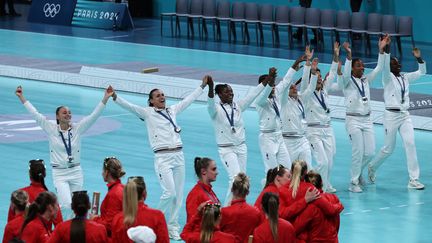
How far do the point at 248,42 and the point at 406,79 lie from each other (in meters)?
18.5

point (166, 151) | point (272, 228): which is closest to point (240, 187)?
point (272, 228)

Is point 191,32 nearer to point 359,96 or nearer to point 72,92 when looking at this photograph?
point 72,92

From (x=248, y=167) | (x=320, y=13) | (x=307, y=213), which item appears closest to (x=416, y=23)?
(x=320, y=13)

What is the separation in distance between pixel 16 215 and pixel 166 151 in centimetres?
388

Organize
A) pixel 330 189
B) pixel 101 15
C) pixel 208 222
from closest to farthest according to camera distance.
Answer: pixel 208 222 < pixel 330 189 < pixel 101 15

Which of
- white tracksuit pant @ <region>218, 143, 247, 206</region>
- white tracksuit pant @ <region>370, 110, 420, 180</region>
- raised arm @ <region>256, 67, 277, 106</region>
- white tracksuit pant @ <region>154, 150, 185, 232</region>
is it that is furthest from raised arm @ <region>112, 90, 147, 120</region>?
white tracksuit pant @ <region>370, 110, 420, 180</region>

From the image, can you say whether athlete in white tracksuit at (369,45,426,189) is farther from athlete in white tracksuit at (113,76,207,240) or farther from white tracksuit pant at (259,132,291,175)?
athlete in white tracksuit at (113,76,207,240)

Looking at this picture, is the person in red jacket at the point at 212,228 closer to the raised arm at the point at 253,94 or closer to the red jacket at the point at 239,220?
the red jacket at the point at 239,220

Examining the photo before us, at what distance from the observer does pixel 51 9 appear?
40.6 metres

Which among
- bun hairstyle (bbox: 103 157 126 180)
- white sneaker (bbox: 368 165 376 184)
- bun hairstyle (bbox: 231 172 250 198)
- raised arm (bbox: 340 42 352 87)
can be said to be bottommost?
white sneaker (bbox: 368 165 376 184)

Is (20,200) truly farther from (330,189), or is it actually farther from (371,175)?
(371,175)

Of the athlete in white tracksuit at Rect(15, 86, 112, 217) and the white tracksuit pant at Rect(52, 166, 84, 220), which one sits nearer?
the white tracksuit pant at Rect(52, 166, 84, 220)

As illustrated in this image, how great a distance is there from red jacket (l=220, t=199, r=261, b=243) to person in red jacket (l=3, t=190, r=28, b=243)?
2.04m

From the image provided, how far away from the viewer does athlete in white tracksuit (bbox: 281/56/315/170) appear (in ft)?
53.0
